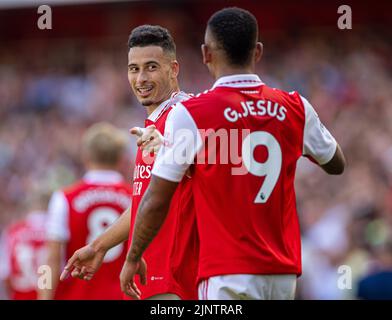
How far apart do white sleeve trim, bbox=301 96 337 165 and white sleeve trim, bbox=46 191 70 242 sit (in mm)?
2891

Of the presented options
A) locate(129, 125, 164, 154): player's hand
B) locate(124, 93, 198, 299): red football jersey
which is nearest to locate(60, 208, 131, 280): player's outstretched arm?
locate(124, 93, 198, 299): red football jersey

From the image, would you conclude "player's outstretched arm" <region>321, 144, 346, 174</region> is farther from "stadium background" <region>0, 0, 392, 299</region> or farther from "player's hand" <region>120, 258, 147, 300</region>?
"stadium background" <region>0, 0, 392, 299</region>

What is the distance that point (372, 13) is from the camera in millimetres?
15805

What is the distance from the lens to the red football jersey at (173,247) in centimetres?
491

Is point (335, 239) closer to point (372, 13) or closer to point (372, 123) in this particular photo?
point (372, 123)

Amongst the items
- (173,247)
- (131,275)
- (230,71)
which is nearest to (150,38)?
(230,71)

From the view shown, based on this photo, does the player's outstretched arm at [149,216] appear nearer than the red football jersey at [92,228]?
Yes

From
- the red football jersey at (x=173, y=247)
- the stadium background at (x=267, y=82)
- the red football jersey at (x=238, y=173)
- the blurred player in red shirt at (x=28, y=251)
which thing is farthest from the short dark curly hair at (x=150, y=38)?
the stadium background at (x=267, y=82)

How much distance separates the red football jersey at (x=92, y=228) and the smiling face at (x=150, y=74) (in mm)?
1950

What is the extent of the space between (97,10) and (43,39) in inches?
54.9

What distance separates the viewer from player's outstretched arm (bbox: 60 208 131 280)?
505 centimetres

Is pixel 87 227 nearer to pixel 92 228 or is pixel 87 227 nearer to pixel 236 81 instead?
pixel 92 228

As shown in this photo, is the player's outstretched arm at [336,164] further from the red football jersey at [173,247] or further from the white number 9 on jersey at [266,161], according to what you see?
the red football jersey at [173,247]

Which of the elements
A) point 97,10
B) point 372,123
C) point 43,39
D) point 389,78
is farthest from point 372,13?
point 43,39
